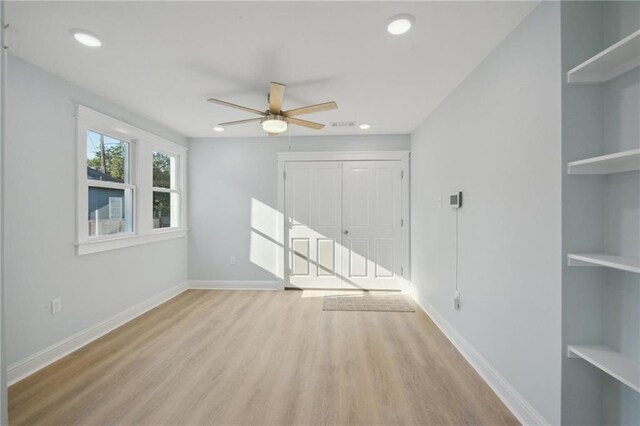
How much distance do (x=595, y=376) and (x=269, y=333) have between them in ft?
8.31

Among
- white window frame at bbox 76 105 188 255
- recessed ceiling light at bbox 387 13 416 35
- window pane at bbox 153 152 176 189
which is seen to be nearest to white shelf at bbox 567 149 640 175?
recessed ceiling light at bbox 387 13 416 35

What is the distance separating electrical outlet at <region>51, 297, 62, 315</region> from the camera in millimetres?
2434

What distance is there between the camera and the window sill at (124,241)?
2729mm

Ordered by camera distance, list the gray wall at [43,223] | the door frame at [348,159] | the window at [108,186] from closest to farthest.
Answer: the gray wall at [43,223], the window at [108,186], the door frame at [348,159]

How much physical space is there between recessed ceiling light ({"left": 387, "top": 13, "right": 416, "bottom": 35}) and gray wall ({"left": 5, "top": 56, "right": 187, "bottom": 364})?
281 centimetres

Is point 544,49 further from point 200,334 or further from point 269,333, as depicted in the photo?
point 200,334

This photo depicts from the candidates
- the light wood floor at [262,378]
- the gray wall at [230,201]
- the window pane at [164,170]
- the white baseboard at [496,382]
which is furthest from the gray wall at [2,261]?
the gray wall at [230,201]

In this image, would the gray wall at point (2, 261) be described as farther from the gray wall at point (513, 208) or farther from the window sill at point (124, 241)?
the gray wall at point (513, 208)

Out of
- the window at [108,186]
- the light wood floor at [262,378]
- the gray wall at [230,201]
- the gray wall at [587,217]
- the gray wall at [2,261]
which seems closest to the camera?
the gray wall at [2,261]

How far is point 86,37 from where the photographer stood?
6.42 feet

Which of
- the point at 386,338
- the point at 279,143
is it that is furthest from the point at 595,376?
the point at 279,143

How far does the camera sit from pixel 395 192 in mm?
4461

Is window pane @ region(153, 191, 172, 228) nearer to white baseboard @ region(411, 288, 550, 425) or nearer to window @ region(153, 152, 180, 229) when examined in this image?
window @ region(153, 152, 180, 229)

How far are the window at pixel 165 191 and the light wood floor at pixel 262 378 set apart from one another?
1479mm
